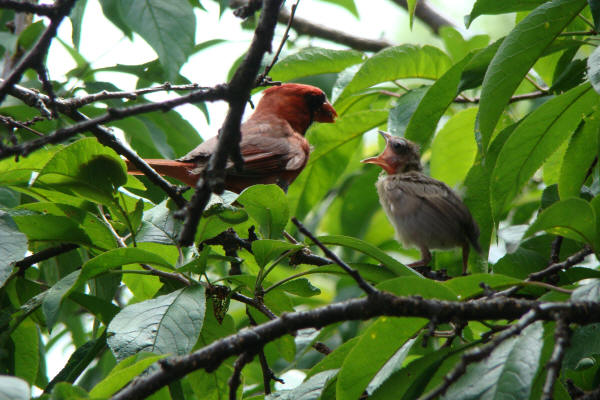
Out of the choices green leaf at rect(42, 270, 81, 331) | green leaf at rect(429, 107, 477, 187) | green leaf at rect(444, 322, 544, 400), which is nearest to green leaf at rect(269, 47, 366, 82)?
green leaf at rect(429, 107, 477, 187)

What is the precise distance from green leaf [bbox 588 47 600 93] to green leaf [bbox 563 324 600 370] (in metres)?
0.83

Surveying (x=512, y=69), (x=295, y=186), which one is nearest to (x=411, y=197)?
(x=295, y=186)

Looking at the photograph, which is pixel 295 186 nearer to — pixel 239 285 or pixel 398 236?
pixel 398 236

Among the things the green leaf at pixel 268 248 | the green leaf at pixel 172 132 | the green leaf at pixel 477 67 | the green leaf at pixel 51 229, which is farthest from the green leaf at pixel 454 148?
the green leaf at pixel 51 229

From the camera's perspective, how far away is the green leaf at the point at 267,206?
2.73 m

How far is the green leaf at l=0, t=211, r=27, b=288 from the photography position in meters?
2.46

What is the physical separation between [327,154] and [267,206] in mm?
1971

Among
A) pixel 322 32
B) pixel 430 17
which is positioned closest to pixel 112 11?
pixel 322 32

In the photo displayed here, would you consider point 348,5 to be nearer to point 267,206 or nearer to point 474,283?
point 267,206

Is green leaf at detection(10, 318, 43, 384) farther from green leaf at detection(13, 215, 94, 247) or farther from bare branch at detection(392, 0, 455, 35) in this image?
bare branch at detection(392, 0, 455, 35)

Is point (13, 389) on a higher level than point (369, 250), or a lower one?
lower

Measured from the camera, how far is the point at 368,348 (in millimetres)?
2250

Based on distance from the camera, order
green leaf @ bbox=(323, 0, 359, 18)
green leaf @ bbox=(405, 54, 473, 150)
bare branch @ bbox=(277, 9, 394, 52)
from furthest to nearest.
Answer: bare branch @ bbox=(277, 9, 394, 52) → green leaf @ bbox=(323, 0, 359, 18) → green leaf @ bbox=(405, 54, 473, 150)

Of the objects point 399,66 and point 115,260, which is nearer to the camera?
point 115,260
